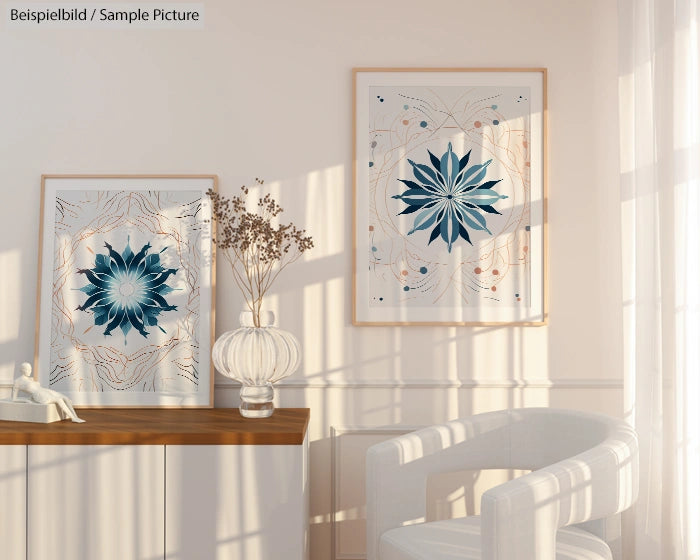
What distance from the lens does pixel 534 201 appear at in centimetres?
262

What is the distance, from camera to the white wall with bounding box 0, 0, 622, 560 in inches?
104

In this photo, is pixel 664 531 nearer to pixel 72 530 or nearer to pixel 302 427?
pixel 302 427

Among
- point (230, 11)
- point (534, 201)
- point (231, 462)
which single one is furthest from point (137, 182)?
point (534, 201)

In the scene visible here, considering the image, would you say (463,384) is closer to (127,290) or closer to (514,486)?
(514,486)

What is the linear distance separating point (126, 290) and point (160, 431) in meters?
0.68

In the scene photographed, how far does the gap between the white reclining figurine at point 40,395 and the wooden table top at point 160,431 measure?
4cm

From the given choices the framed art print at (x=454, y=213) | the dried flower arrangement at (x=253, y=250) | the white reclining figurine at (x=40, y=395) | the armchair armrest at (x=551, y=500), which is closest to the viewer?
the armchair armrest at (x=551, y=500)

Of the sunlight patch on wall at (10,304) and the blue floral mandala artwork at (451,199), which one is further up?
the blue floral mandala artwork at (451,199)

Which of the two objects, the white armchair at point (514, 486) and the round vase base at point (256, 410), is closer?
the white armchair at point (514, 486)

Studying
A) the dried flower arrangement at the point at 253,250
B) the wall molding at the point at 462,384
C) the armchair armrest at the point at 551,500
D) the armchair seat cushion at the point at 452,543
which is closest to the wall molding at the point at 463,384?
the wall molding at the point at 462,384

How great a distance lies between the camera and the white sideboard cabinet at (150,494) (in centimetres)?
211

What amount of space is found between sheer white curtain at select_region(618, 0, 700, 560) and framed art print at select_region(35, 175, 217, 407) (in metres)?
1.55

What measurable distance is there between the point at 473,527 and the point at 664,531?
607 millimetres

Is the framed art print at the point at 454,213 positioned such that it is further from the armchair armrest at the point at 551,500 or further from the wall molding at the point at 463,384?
the armchair armrest at the point at 551,500
